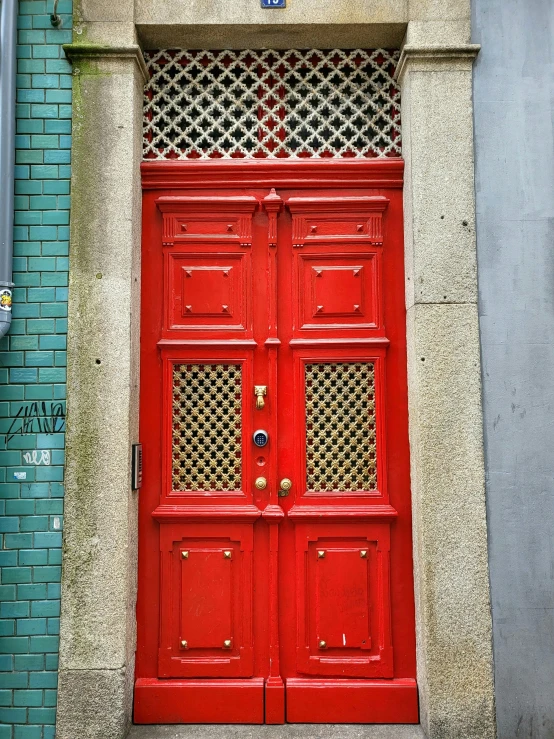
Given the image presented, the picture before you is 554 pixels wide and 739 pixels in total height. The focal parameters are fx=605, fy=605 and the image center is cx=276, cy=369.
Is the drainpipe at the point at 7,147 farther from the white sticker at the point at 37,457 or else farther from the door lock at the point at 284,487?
the door lock at the point at 284,487

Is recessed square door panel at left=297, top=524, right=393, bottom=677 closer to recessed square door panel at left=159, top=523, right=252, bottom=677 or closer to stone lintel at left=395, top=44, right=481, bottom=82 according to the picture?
recessed square door panel at left=159, top=523, right=252, bottom=677

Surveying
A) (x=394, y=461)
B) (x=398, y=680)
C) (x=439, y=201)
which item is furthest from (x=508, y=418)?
(x=398, y=680)

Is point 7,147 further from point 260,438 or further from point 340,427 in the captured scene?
point 340,427

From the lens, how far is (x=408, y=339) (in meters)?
4.30

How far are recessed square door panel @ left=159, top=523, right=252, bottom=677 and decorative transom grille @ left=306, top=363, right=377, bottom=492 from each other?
0.70 metres

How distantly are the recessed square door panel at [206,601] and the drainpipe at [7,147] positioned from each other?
1.95 metres

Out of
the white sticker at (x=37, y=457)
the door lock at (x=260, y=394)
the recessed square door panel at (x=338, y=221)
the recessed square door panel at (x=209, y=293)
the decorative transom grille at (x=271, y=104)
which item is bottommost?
the white sticker at (x=37, y=457)

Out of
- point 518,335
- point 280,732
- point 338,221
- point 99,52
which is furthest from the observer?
point 338,221

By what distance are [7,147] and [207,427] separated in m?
2.34

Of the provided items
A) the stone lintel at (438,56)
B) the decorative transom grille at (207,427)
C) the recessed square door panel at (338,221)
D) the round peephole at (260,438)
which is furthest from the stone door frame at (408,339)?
the round peephole at (260,438)

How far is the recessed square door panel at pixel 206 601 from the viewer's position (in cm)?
417

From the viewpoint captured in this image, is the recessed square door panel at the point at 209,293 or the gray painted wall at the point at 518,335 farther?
the recessed square door panel at the point at 209,293

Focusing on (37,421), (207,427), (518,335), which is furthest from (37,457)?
(518,335)

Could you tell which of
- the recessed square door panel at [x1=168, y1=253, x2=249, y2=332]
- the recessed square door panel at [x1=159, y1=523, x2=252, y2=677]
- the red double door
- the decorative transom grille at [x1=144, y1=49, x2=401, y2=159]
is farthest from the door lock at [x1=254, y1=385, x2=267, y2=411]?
the decorative transom grille at [x1=144, y1=49, x2=401, y2=159]
